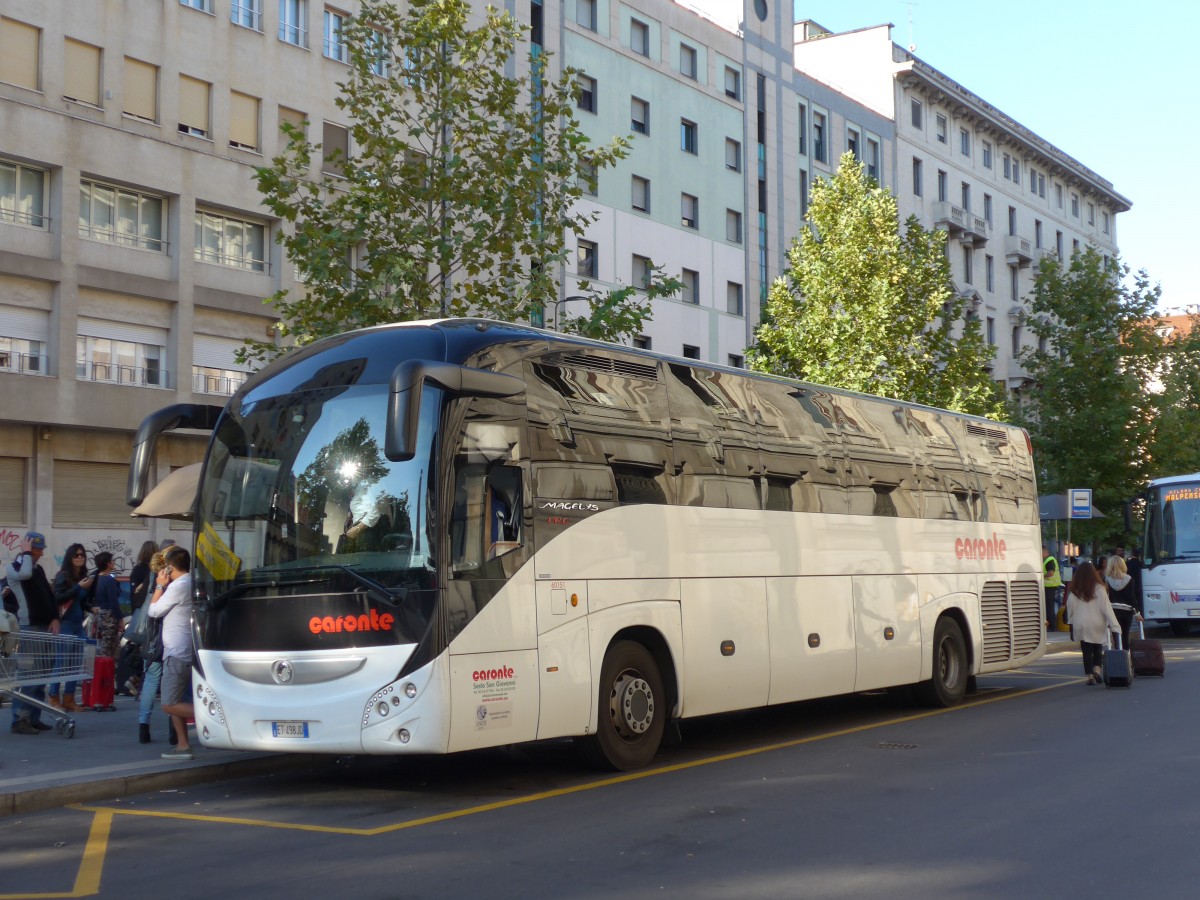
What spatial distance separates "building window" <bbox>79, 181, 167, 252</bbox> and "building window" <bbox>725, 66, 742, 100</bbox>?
890 inches

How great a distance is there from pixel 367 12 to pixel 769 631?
11.3m

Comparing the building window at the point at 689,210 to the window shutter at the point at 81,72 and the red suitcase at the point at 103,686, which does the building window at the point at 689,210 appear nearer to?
the window shutter at the point at 81,72

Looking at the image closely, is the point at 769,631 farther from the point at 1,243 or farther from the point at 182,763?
the point at 1,243

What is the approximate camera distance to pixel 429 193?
762 inches

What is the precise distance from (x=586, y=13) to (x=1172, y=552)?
22.7 m

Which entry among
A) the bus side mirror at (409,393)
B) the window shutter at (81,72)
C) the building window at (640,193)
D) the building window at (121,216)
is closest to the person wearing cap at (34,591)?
the bus side mirror at (409,393)

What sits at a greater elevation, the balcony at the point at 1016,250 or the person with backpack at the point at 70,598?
the balcony at the point at 1016,250

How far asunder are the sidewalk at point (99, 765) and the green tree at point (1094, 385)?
118 feet

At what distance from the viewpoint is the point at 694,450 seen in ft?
41.2

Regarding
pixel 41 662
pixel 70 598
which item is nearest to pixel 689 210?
pixel 70 598

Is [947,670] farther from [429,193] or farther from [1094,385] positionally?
[1094,385]

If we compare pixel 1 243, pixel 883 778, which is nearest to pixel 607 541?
pixel 883 778

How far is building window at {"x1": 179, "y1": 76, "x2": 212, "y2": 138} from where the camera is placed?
32906 mm

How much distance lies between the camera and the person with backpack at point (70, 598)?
15523mm
